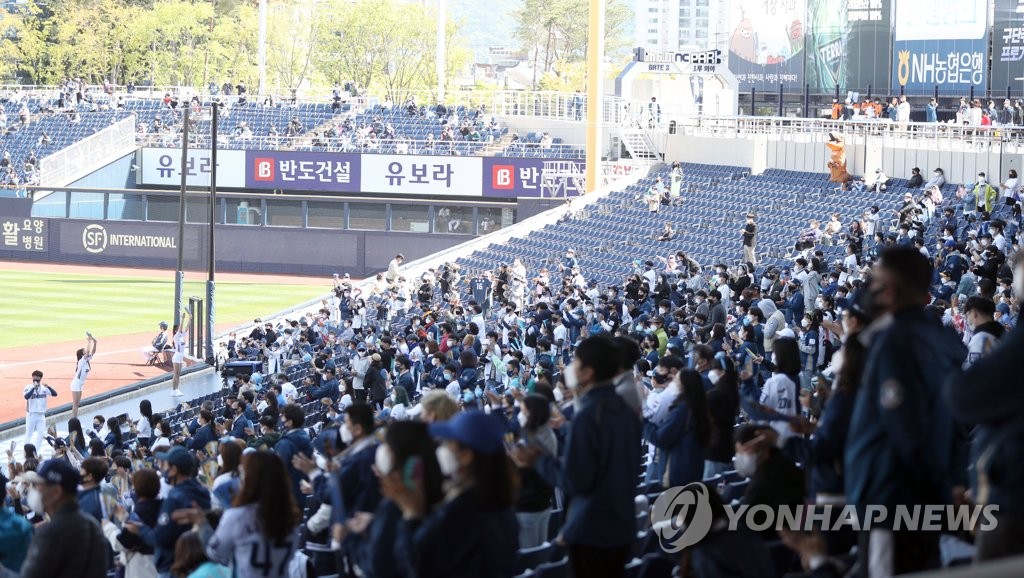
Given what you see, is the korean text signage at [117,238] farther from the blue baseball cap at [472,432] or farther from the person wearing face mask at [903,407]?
the person wearing face mask at [903,407]

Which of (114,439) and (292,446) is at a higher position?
(292,446)

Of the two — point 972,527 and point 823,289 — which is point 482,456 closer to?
point 972,527

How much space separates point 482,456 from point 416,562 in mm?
430

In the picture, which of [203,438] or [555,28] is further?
[555,28]

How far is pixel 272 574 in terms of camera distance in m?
5.84

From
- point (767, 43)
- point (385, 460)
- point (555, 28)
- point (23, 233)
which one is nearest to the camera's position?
point (385, 460)

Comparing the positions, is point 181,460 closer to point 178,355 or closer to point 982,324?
point 982,324

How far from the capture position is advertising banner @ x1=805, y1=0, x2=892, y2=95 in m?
46.5

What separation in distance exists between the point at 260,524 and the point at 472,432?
161 cm

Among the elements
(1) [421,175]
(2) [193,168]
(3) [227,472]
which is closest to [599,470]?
(3) [227,472]

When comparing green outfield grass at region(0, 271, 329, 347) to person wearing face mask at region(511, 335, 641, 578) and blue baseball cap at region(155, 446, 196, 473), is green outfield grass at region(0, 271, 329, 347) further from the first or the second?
person wearing face mask at region(511, 335, 641, 578)

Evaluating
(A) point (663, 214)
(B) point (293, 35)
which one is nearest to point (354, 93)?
(B) point (293, 35)

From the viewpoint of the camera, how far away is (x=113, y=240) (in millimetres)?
47188

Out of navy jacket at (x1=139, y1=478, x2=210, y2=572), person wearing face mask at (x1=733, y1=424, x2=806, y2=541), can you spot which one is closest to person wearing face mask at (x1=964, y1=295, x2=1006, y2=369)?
person wearing face mask at (x1=733, y1=424, x2=806, y2=541)
